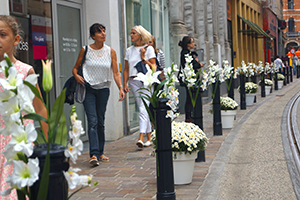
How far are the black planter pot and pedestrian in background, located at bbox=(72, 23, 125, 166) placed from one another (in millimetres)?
4255

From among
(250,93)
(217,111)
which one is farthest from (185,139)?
(250,93)

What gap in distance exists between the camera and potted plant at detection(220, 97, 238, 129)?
9.29 metres

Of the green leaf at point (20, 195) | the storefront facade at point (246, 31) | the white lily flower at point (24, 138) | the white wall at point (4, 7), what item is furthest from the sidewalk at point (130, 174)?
the storefront facade at point (246, 31)

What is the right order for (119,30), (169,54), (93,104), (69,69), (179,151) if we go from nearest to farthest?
(179,151) < (93,104) < (69,69) < (119,30) < (169,54)

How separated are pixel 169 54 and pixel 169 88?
33.1 feet

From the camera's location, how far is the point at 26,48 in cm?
666

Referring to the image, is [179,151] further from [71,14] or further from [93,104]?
[71,14]

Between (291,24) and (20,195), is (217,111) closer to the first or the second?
(20,195)

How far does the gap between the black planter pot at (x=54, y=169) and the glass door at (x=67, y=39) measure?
6.01 metres

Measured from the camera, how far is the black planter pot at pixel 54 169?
1.50 metres

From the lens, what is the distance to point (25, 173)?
141 cm

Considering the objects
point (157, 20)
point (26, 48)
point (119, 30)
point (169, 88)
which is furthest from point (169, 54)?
point (169, 88)

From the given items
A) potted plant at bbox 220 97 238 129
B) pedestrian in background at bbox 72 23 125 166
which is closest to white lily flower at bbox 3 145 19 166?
pedestrian in background at bbox 72 23 125 166

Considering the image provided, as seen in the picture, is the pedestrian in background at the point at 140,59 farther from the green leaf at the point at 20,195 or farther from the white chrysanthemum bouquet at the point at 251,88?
the white chrysanthemum bouquet at the point at 251,88
